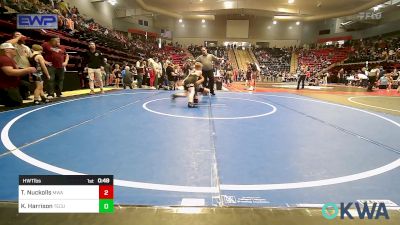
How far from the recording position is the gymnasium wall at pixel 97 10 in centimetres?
2544

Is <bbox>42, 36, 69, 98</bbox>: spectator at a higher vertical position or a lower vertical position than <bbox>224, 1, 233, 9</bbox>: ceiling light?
lower

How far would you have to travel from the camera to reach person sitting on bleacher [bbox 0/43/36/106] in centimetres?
514

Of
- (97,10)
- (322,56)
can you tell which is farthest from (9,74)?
(322,56)

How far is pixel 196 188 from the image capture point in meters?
2.08

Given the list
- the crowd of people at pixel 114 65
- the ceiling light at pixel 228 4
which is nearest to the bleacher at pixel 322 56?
the crowd of people at pixel 114 65

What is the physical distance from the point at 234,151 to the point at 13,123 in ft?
11.8

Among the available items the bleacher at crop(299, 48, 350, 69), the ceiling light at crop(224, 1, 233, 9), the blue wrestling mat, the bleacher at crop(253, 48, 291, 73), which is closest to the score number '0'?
the blue wrestling mat

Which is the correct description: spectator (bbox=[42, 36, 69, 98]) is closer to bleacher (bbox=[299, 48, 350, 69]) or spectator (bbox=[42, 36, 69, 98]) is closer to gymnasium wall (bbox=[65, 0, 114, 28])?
gymnasium wall (bbox=[65, 0, 114, 28])

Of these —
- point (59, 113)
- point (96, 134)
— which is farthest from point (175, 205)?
point (59, 113)

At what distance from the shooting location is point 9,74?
17.0 ft

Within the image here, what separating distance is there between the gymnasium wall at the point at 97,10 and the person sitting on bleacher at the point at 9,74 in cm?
2124
